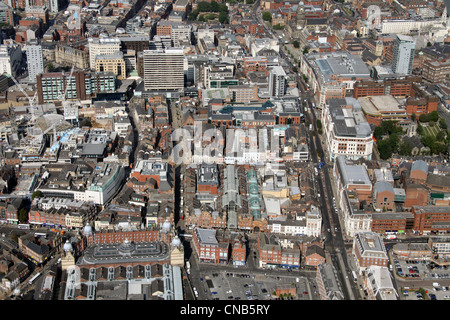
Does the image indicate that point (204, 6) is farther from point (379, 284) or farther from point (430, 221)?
point (379, 284)

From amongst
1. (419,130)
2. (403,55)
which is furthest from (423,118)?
(403,55)

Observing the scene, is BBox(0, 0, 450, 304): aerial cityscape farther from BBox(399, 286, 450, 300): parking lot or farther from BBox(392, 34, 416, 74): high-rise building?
BBox(392, 34, 416, 74): high-rise building

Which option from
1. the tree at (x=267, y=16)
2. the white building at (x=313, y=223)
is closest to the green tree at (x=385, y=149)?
the white building at (x=313, y=223)

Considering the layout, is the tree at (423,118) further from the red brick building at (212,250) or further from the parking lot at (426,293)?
the red brick building at (212,250)

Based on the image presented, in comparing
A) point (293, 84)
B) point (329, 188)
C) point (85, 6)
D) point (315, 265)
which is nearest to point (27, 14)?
point (85, 6)

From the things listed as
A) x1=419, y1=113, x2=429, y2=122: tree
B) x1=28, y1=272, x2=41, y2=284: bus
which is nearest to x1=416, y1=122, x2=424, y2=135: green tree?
x1=419, y1=113, x2=429, y2=122: tree

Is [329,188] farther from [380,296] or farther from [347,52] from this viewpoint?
[347,52]
